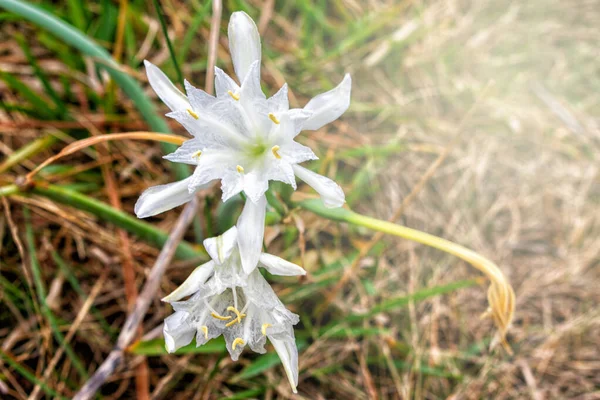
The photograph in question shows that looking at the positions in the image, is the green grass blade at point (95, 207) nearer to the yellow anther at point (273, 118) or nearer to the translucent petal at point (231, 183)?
the translucent petal at point (231, 183)

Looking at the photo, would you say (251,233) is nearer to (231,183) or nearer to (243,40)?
(231,183)

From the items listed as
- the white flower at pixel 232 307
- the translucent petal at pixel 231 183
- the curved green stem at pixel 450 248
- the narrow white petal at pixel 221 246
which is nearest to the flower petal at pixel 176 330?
the white flower at pixel 232 307

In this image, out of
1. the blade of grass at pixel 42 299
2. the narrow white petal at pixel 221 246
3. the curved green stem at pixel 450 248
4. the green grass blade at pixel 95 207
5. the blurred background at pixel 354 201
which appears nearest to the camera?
the narrow white petal at pixel 221 246

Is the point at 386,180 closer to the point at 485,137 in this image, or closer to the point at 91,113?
the point at 485,137

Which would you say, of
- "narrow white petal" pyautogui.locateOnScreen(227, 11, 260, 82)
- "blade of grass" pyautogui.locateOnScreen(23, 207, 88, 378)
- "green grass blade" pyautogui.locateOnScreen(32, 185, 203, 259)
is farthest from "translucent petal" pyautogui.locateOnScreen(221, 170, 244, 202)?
"blade of grass" pyautogui.locateOnScreen(23, 207, 88, 378)

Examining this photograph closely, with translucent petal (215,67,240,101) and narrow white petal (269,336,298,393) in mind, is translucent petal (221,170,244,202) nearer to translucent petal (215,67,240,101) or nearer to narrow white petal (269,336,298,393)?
translucent petal (215,67,240,101)

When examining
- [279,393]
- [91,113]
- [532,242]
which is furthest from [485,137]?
[91,113]

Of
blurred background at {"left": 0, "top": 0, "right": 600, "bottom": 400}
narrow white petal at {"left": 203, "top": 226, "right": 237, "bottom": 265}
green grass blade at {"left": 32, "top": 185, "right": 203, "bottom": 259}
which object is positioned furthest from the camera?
blurred background at {"left": 0, "top": 0, "right": 600, "bottom": 400}
